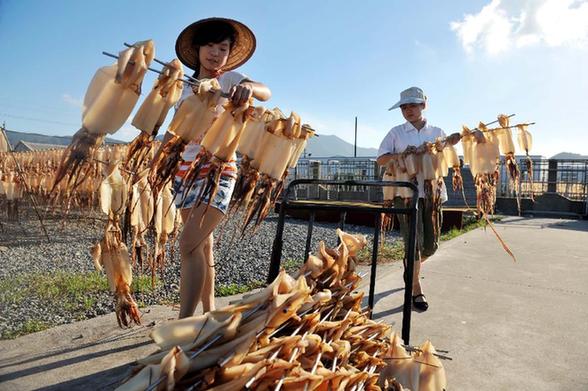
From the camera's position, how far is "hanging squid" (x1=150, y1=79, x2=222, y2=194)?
1.67m

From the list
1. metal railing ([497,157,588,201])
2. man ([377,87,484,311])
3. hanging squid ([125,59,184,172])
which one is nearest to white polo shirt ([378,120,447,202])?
man ([377,87,484,311])

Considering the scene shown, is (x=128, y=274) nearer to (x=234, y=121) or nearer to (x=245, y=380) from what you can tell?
(x=234, y=121)

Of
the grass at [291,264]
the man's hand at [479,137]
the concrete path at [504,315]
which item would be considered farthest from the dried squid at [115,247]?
the grass at [291,264]

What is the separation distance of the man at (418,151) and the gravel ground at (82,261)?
156 centimetres

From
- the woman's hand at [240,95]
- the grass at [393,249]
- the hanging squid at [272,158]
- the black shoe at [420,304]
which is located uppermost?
the woman's hand at [240,95]

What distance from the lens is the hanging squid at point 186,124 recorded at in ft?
5.49

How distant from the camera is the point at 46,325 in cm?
319

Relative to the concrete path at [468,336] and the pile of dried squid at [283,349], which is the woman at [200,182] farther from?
the pile of dried squid at [283,349]

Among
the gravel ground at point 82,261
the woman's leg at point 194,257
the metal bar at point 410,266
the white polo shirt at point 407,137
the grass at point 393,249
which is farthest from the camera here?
the grass at point 393,249

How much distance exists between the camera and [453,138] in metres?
3.48

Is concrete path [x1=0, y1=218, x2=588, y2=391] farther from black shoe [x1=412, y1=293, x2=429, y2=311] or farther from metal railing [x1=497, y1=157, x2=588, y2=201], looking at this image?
metal railing [x1=497, y1=157, x2=588, y2=201]

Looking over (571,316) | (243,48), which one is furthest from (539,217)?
(243,48)

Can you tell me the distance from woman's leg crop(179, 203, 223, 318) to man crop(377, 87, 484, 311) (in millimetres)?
1834

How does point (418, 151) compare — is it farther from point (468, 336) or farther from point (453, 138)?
point (468, 336)
